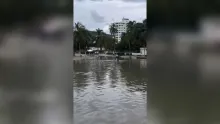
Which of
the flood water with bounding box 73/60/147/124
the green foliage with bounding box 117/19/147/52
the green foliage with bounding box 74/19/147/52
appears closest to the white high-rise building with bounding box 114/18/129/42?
the green foliage with bounding box 74/19/147/52

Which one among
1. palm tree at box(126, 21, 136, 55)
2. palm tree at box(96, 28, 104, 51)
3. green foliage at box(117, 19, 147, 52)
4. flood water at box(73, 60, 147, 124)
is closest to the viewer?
flood water at box(73, 60, 147, 124)

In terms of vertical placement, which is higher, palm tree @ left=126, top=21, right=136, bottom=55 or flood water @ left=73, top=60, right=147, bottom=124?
palm tree @ left=126, top=21, right=136, bottom=55

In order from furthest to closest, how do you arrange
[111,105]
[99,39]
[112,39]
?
1. [99,39]
2. [112,39]
3. [111,105]

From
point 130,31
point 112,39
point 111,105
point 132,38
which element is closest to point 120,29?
point 112,39

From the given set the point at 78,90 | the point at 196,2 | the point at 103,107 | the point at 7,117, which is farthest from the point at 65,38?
the point at 78,90

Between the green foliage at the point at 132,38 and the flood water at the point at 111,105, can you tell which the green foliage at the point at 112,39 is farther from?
the flood water at the point at 111,105

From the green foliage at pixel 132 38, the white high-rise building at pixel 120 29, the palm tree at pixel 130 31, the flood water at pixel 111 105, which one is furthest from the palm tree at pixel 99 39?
the flood water at pixel 111 105

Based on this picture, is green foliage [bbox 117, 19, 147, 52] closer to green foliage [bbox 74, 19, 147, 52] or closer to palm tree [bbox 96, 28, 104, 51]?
green foliage [bbox 74, 19, 147, 52]

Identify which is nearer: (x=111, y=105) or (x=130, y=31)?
(x=111, y=105)

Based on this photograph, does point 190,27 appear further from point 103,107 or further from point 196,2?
point 103,107

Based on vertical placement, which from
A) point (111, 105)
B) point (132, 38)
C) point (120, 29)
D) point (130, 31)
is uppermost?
point (120, 29)

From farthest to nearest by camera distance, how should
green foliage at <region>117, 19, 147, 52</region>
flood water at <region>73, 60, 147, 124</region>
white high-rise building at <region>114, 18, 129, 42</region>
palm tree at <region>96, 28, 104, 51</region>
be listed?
palm tree at <region>96, 28, 104, 51</region>, white high-rise building at <region>114, 18, 129, 42</region>, green foliage at <region>117, 19, 147, 52</region>, flood water at <region>73, 60, 147, 124</region>

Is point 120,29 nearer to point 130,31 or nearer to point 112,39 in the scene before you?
point 112,39

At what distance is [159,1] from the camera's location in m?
1.55
